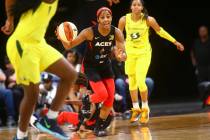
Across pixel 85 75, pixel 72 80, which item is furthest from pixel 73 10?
pixel 72 80

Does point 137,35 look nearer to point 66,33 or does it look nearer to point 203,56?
point 66,33

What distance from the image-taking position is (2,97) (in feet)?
33.6

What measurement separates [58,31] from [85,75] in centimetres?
76

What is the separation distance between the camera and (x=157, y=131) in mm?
7598

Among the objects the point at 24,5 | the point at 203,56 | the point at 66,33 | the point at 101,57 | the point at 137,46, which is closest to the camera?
the point at 24,5

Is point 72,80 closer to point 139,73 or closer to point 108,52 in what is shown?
point 108,52

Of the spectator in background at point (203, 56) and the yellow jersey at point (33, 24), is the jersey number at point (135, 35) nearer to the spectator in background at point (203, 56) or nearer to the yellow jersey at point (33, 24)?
the yellow jersey at point (33, 24)

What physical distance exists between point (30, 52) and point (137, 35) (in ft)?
12.9

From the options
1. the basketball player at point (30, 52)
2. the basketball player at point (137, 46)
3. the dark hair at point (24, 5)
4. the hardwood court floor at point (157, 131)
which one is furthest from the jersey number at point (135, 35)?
the dark hair at point (24, 5)

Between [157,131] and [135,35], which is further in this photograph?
Result: [135,35]

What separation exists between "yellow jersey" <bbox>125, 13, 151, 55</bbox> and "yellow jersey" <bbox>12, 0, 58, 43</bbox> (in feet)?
12.1

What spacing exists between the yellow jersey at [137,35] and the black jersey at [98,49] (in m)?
1.54

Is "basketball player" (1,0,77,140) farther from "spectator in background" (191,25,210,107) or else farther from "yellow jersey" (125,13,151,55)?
"spectator in background" (191,25,210,107)

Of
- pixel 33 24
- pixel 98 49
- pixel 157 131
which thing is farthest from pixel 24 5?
pixel 157 131
